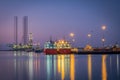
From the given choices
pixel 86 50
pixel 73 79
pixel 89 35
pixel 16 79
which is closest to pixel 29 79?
pixel 16 79

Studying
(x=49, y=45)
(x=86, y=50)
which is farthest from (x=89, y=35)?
(x=49, y=45)

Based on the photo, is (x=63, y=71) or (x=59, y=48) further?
(x=59, y=48)

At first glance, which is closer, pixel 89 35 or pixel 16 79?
pixel 16 79

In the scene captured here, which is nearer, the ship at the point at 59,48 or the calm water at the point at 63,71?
the calm water at the point at 63,71

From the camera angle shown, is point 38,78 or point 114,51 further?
point 114,51

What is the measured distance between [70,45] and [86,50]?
236 inches

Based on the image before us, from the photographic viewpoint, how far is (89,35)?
346ft

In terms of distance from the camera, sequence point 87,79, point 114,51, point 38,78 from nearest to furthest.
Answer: point 87,79 → point 38,78 → point 114,51

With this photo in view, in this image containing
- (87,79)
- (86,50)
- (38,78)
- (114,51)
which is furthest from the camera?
(86,50)

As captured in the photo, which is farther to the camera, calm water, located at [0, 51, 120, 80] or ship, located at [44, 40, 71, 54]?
ship, located at [44, 40, 71, 54]

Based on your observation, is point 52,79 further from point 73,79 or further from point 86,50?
point 86,50

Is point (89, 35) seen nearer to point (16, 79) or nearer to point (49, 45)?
point (49, 45)

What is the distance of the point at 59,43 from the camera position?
114 metres

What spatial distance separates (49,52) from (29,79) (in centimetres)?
8594
